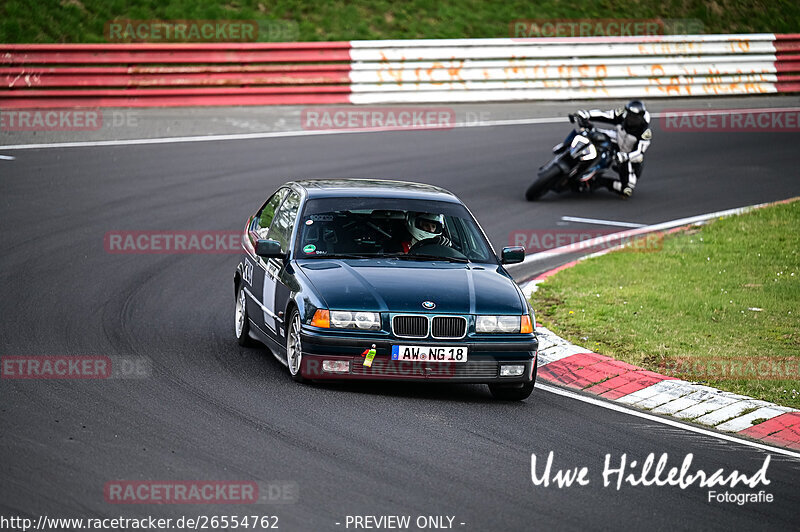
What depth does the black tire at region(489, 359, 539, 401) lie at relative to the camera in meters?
8.36

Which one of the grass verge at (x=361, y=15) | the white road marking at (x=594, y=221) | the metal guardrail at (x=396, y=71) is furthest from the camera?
the grass verge at (x=361, y=15)

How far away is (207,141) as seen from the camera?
65.5ft

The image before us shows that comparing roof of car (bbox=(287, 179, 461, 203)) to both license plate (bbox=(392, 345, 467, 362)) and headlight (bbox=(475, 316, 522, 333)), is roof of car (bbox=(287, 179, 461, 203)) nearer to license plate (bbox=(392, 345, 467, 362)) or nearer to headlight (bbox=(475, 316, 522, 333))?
headlight (bbox=(475, 316, 522, 333))

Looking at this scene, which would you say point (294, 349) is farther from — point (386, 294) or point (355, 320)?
point (386, 294)

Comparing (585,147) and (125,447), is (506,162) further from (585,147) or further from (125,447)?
(125,447)

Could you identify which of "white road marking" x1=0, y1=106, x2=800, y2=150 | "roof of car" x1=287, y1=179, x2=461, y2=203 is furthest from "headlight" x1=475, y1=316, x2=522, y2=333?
"white road marking" x1=0, y1=106, x2=800, y2=150

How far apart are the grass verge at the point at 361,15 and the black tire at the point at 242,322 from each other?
15.1 metres

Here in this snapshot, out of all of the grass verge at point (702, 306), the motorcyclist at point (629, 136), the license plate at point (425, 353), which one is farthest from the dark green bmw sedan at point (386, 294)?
the motorcyclist at point (629, 136)

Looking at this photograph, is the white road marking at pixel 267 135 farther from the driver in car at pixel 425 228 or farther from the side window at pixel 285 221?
the driver in car at pixel 425 228

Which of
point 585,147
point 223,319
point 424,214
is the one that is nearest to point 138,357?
point 223,319

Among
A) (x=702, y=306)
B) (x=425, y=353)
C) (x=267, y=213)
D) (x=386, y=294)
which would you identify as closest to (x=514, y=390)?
(x=425, y=353)

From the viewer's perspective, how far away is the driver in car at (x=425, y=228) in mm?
9297

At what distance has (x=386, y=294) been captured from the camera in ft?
26.8

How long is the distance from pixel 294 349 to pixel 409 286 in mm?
978
